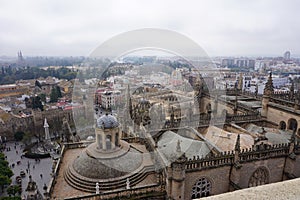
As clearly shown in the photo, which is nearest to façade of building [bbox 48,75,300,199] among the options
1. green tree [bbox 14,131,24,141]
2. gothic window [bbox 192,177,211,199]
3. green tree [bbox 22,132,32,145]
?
gothic window [bbox 192,177,211,199]

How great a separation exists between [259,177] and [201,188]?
510cm

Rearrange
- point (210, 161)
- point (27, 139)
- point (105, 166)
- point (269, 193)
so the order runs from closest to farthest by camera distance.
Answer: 1. point (269, 193)
2. point (210, 161)
3. point (105, 166)
4. point (27, 139)

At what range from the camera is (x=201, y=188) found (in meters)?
16.3

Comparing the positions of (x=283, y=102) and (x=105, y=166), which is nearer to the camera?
(x=105, y=166)

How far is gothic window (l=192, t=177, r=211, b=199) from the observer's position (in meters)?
16.2

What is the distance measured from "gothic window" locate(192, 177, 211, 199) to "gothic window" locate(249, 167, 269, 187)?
3686 millimetres

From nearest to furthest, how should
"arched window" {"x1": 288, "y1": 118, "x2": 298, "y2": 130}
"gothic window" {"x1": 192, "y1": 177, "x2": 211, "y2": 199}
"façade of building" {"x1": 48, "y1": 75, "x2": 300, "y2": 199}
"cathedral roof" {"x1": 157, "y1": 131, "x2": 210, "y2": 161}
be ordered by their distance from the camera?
"façade of building" {"x1": 48, "y1": 75, "x2": 300, "y2": 199} < "gothic window" {"x1": 192, "y1": 177, "x2": 211, "y2": 199} < "cathedral roof" {"x1": 157, "y1": 131, "x2": 210, "y2": 161} < "arched window" {"x1": 288, "y1": 118, "x2": 298, "y2": 130}

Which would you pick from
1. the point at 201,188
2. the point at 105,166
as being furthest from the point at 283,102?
the point at 105,166

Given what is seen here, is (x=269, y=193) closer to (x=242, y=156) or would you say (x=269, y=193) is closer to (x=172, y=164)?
(x=172, y=164)

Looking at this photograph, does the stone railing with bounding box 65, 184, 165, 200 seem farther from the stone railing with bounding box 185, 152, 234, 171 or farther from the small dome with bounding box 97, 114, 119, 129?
the small dome with bounding box 97, 114, 119, 129

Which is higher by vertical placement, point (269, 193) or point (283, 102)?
point (269, 193)

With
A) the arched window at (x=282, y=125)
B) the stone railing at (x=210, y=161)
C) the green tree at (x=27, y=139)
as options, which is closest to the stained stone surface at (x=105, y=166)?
the stone railing at (x=210, y=161)

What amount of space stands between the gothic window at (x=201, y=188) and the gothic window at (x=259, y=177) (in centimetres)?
369

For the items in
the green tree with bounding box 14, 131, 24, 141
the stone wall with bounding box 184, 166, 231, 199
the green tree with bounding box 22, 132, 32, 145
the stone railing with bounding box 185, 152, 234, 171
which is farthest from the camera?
the green tree with bounding box 14, 131, 24, 141
